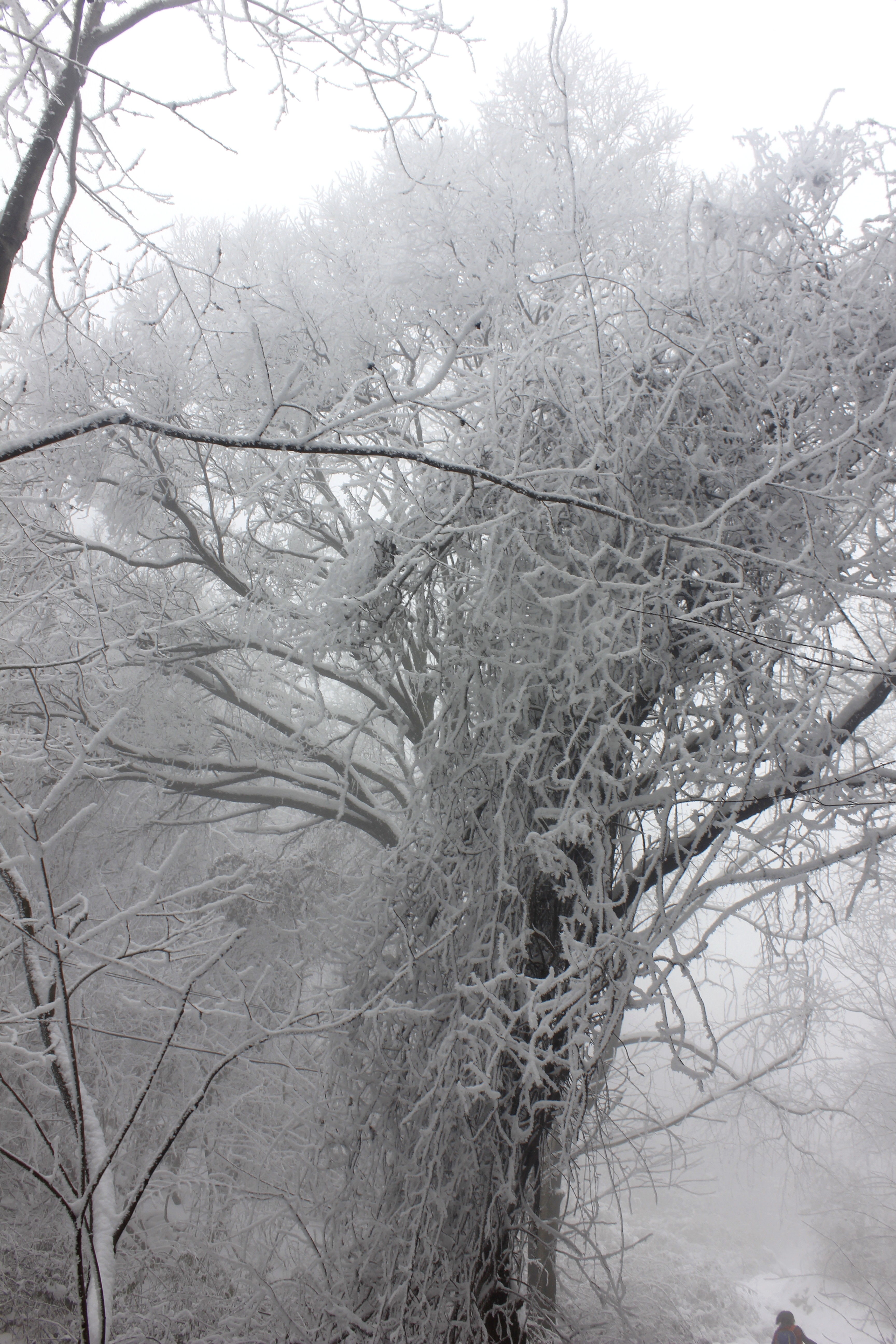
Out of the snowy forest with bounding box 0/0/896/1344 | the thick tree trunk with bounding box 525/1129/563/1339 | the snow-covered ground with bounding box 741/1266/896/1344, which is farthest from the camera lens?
the snow-covered ground with bounding box 741/1266/896/1344

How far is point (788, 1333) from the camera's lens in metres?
4.88

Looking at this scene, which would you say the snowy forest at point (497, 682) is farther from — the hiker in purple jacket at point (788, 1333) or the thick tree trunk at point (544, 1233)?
the hiker in purple jacket at point (788, 1333)

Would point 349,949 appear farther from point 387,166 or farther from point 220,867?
point 387,166

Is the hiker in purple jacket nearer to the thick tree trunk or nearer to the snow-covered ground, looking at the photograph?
the snow-covered ground

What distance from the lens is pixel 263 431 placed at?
1417 millimetres

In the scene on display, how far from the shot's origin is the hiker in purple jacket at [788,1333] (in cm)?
484

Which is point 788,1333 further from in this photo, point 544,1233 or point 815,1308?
point 815,1308

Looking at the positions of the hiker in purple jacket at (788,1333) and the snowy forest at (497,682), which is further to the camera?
the hiker in purple jacket at (788,1333)

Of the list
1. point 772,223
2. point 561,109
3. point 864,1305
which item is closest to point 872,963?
point 864,1305

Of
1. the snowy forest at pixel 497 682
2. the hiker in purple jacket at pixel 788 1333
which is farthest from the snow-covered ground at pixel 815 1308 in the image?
the snowy forest at pixel 497 682

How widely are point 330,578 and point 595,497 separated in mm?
1061

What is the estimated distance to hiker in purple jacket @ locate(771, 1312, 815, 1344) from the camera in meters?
4.84

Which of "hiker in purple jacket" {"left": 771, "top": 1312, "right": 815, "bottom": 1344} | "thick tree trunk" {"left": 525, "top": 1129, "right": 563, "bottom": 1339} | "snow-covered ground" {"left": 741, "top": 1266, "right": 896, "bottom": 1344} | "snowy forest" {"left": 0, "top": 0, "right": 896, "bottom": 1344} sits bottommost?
"snow-covered ground" {"left": 741, "top": 1266, "right": 896, "bottom": 1344}

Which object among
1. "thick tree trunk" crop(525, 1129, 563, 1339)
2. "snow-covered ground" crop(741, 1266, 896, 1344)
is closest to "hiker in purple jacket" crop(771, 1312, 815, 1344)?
"snow-covered ground" crop(741, 1266, 896, 1344)
